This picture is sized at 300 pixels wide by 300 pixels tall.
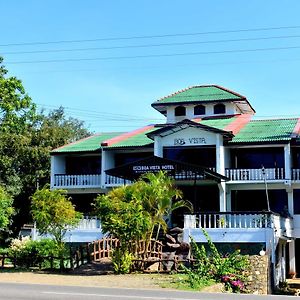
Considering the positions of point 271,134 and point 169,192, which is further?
point 271,134

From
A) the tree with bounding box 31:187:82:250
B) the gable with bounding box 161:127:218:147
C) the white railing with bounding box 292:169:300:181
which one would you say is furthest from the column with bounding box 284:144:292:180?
the tree with bounding box 31:187:82:250

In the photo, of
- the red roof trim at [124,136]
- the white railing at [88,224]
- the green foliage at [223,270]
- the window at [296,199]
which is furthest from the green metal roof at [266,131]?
the green foliage at [223,270]

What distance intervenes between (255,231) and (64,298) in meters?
13.4

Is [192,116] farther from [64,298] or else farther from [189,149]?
[64,298]

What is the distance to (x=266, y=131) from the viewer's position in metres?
33.9

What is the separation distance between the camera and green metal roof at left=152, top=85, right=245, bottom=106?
37.2 m

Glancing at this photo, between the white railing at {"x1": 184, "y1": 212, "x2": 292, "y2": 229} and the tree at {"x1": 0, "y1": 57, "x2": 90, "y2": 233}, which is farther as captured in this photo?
the tree at {"x1": 0, "y1": 57, "x2": 90, "y2": 233}

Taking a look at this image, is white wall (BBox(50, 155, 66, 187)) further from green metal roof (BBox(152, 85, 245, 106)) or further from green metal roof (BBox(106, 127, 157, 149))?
green metal roof (BBox(152, 85, 245, 106))

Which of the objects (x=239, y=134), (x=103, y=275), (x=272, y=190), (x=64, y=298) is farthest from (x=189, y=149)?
(x=64, y=298)

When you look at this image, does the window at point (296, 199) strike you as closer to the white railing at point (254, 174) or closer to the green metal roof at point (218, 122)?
the white railing at point (254, 174)

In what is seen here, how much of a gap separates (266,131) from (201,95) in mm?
5775

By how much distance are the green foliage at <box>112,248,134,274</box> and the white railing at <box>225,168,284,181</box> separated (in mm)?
10429

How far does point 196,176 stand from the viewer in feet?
100

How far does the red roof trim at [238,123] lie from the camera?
33694 millimetres
